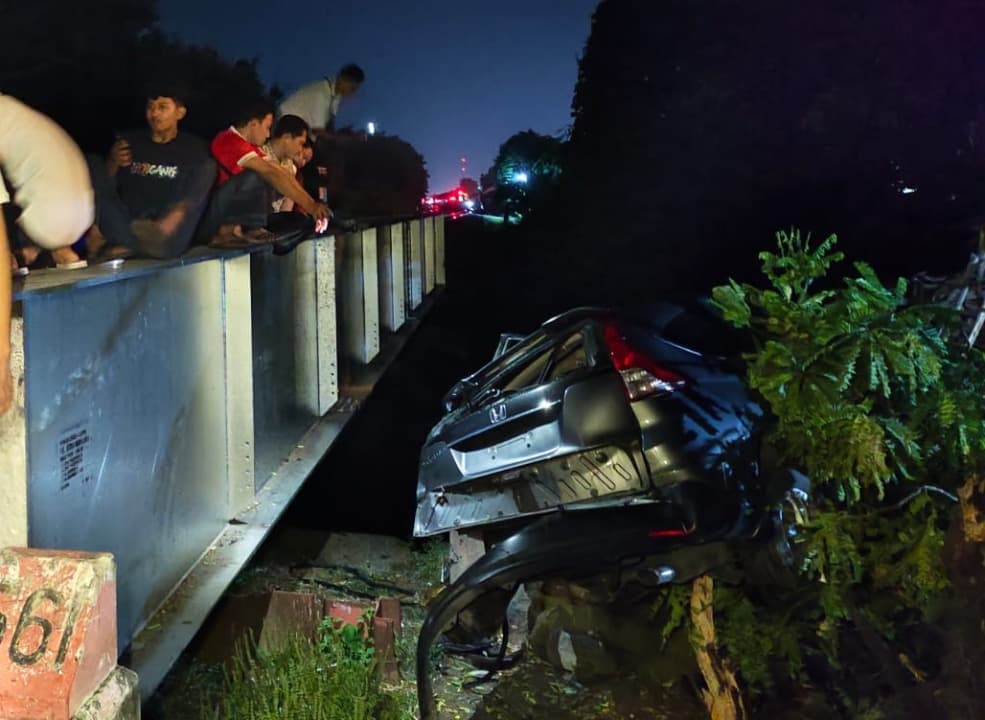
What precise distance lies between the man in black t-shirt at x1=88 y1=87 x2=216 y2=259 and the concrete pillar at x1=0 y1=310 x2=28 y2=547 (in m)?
1.94

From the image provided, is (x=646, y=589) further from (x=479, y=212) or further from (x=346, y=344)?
(x=479, y=212)

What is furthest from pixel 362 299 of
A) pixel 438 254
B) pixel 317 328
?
pixel 438 254

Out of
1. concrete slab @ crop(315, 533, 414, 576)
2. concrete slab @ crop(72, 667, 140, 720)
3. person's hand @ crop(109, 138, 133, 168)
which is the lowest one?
concrete slab @ crop(315, 533, 414, 576)

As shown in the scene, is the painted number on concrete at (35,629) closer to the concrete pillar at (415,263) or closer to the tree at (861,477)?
the tree at (861,477)

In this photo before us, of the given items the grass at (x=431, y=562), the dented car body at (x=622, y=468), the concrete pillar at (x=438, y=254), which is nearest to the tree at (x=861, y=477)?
the dented car body at (x=622, y=468)

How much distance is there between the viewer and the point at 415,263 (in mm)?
15000

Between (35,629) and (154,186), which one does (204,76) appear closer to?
(154,186)

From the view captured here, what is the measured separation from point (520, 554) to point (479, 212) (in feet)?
128

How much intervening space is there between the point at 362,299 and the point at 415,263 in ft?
17.8

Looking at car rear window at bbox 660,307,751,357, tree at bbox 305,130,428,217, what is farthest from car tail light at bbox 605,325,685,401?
tree at bbox 305,130,428,217

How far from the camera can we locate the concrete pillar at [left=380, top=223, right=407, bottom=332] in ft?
37.0

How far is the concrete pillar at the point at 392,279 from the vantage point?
11.3 meters

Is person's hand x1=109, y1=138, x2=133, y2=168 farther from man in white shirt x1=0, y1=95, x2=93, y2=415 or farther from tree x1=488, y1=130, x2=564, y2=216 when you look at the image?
tree x1=488, y1=130, x2=564, y2=216

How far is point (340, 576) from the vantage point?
675 cm
